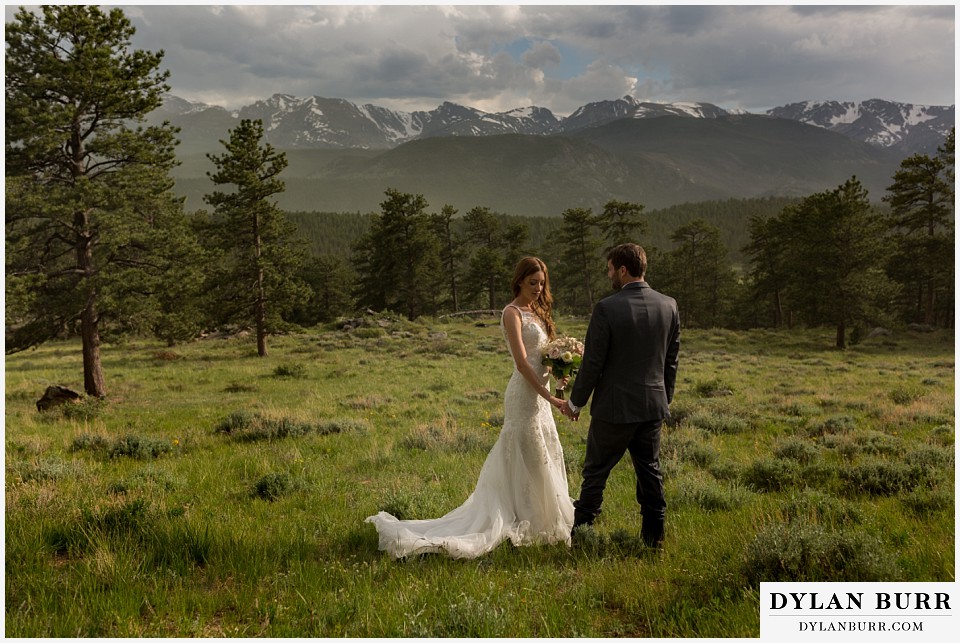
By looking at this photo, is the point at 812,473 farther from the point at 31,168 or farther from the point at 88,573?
the point at 31,168

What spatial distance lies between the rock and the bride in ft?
49.7

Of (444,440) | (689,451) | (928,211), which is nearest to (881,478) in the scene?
(689,451)

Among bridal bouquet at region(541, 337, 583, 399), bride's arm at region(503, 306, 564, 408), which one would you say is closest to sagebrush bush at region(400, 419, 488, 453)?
bride's arm at region(503, 306, 564, 408)

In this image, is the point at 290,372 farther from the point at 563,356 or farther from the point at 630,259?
the point at 630,259

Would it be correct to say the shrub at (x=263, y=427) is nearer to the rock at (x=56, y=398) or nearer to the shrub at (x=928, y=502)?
the rock at (x=56, y=398)

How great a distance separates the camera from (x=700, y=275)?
6206cm

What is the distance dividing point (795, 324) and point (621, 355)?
6602 cm

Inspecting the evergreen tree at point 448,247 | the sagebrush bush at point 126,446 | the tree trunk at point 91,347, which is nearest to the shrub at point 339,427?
the sagebrush bush at point 126,446

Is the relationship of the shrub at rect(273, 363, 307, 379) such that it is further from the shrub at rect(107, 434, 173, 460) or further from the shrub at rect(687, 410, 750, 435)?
the shrub at rect(687, 410, 750, 435)

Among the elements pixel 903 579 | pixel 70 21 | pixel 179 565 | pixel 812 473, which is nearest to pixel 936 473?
pixel 812 473

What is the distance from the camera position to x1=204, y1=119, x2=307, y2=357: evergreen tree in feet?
105

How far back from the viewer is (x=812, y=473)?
7.04 metres

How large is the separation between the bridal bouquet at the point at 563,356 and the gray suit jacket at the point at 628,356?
1.55 ft

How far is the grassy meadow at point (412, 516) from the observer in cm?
358
